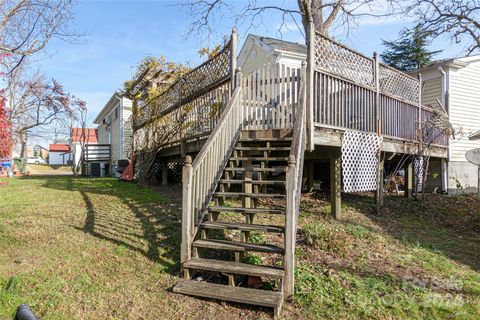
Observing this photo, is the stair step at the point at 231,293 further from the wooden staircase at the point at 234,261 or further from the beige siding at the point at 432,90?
the beige siding at the point at 432,90

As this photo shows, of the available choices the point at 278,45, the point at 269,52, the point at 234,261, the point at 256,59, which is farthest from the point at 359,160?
the point at 256,59

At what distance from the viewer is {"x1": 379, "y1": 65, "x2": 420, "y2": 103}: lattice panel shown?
821 cm

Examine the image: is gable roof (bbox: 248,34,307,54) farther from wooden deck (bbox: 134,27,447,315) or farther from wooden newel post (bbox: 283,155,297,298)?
wooden newel post (bbox: 283,155,297,298)

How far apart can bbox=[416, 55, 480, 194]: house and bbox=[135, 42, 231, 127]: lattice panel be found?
8471 millimetres

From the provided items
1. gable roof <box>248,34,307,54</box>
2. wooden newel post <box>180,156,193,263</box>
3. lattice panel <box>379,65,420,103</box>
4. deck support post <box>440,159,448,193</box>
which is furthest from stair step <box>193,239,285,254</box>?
gable roof <box>248,34,307,54</box>

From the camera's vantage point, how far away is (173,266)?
429 centimetres

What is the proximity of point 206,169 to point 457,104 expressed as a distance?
11.5 m

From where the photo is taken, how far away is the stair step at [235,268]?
3.64 metres

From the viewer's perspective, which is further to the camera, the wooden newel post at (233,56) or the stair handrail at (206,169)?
the wooden newel post at (233,56)

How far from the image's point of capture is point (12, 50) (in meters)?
5.93

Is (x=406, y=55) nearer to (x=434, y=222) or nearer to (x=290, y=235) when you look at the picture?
(x=434, y=222)

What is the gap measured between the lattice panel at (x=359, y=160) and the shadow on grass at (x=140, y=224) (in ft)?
11.3

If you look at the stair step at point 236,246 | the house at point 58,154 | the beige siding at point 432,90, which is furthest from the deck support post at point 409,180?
the house at point 58,154

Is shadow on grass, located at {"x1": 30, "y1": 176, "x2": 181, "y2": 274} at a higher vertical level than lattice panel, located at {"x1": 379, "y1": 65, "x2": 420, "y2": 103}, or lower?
lower
